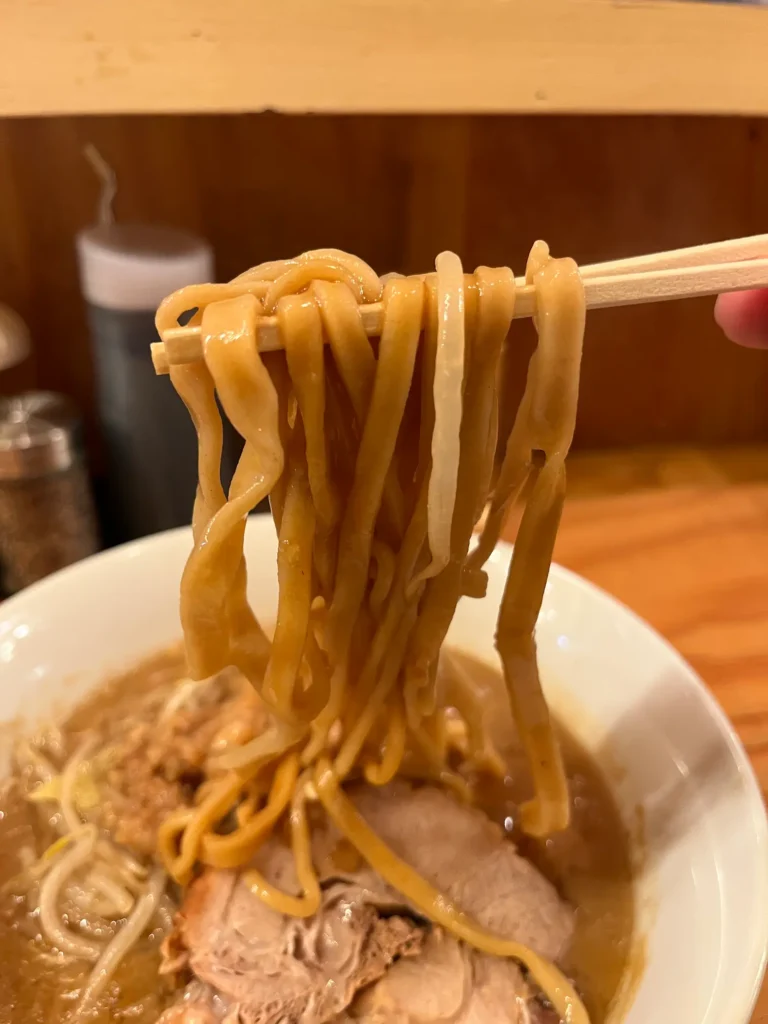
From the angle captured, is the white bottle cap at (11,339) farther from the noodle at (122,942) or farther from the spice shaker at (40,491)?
the noodle at (122,942)

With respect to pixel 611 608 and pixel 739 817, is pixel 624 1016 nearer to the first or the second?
pixel 739 817

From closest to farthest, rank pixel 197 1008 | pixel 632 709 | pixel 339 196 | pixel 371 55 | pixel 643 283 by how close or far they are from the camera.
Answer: pixel 643 283
pixel 197 1008
pixel 371 55
pixel 632 709
pixel 339 196

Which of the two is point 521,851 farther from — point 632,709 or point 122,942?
point 122,942

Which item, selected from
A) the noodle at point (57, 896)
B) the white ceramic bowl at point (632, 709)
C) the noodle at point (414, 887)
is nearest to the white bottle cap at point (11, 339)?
the white ceramic bowl at point (632, 709)

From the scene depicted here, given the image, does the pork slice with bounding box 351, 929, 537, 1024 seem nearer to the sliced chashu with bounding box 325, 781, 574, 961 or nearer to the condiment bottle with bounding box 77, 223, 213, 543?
the sliced chashu with bounding box 325, 781, 574, 961

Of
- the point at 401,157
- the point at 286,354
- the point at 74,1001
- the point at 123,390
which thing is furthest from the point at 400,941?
the point at 401,157

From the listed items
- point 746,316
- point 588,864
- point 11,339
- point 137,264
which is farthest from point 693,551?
point 11,339
